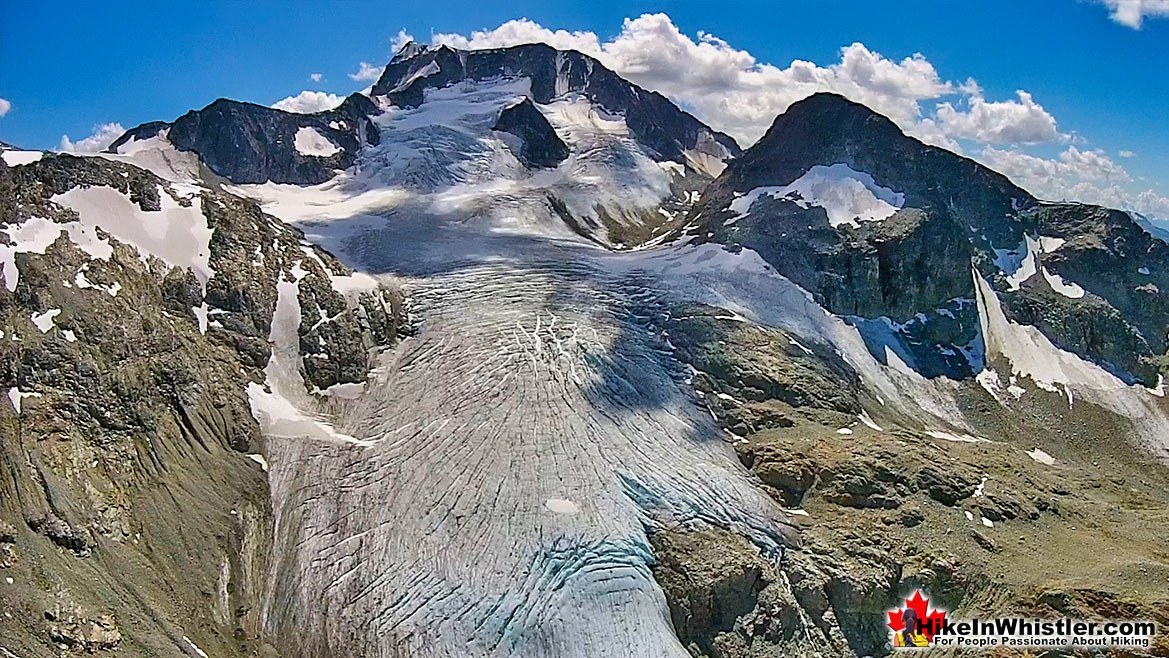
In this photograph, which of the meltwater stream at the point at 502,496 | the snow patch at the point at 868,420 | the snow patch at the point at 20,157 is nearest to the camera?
the meltwater stream at the point at 502,496

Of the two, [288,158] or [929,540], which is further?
[288,158]

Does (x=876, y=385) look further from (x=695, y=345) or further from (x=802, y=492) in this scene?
(x=802, y=492)

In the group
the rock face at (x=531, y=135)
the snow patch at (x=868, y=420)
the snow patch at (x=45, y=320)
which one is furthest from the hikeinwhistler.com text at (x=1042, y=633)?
the rock face at (x=531, y=135)

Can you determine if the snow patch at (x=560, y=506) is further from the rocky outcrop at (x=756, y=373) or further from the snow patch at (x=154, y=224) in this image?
the snow patch at (x=154, y=224)

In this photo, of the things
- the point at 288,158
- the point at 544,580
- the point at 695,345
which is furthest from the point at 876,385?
the point at 288,158

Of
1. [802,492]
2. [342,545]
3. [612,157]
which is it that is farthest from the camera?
[612,157]

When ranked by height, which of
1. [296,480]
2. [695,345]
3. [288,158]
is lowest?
[296,480]
